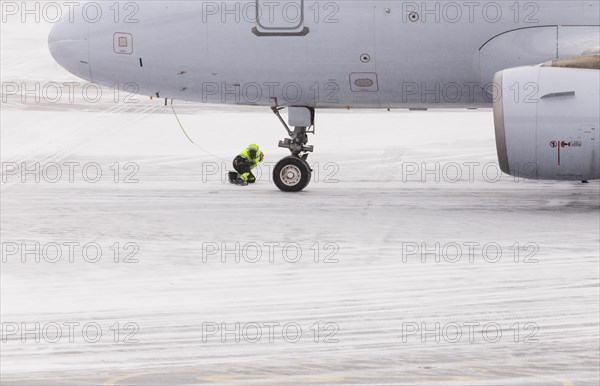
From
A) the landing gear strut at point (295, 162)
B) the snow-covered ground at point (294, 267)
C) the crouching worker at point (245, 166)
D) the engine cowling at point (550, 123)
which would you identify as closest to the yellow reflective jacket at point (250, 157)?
the crouching worker at point (245, 166)

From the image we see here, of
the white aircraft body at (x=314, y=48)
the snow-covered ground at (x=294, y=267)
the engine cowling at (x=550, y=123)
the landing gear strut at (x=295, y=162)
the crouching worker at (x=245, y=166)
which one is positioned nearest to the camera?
the snow-covered ground at (x=294, y=267)

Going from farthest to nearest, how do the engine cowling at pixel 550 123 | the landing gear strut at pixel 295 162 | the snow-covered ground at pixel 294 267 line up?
the landing gear strut at pixel 295 162 < the engine cowling at pixel 550 123 < the snow-covered ground at pixel 294 267

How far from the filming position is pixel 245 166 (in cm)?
2536

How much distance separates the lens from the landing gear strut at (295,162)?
23984 millimetres

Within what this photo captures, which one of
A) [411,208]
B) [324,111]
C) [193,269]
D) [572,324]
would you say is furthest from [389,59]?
[324,111]

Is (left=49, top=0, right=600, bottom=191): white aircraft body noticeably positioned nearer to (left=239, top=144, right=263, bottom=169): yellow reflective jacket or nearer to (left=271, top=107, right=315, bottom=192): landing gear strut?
A: (left=271, top=107, right=315, bottom=192): landing gear strut

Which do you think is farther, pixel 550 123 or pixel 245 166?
pixel 245 166

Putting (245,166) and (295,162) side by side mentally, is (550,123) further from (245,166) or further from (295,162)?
(245,166)

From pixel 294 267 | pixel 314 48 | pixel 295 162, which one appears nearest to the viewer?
pixel 294 267

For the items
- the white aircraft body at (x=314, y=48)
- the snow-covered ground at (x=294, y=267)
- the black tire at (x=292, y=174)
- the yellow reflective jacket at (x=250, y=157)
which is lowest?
the snow-covered ground at (x=294, y=267)

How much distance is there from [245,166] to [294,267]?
7.46 meters

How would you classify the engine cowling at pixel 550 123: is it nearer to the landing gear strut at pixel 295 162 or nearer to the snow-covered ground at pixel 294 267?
the snow-covered ground at pixel 294 267

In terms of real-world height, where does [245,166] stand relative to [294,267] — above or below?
above

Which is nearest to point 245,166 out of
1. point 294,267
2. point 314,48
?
point 314,48
